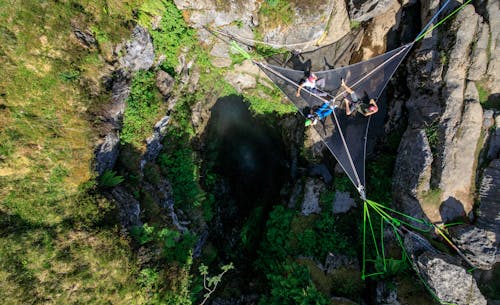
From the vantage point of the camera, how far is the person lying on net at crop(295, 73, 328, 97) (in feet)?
27.5

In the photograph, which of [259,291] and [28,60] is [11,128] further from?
[259,291]

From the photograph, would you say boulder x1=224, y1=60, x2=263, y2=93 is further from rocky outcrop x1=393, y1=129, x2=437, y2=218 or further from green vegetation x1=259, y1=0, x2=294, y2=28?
rocky outcrop x1=393, y1=129, x2=437, y2=218

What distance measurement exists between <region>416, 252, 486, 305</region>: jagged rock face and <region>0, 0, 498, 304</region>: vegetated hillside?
A: 0.20 feet

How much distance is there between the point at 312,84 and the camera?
8.45m

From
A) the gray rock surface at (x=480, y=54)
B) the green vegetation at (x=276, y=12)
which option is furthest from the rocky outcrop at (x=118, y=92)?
the gray rock surface at (x=480, y=54)

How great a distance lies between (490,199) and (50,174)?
38.0ft

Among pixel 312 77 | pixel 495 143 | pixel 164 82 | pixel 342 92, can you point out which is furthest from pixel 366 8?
pixel 164 82

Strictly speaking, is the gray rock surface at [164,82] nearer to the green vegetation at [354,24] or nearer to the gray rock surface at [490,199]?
the green vegetation at [354,24]

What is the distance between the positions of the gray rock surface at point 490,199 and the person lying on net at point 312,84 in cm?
524

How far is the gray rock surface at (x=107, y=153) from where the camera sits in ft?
21.9

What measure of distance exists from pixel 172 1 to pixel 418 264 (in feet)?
35.3

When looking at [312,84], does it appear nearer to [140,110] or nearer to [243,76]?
[243,76]

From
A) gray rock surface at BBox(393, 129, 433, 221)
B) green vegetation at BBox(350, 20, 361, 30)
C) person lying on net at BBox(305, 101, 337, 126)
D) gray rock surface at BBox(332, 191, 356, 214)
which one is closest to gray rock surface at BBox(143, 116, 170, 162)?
person lying on net at BBox(305, 101, 337, 126)

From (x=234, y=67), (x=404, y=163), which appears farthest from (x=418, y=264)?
(x=234, y=67)
